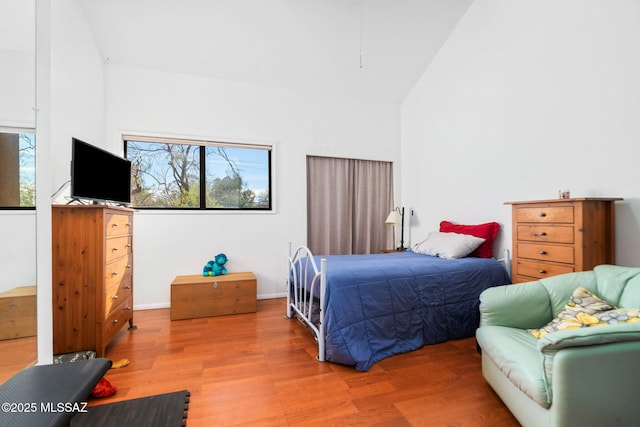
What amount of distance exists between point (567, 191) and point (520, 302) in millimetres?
1056

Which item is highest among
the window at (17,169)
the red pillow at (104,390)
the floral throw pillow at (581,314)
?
the window at (17,169)

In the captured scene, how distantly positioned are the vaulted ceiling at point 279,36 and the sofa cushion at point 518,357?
10.4 feet

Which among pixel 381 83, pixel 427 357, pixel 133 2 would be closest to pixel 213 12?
pixel 133 2

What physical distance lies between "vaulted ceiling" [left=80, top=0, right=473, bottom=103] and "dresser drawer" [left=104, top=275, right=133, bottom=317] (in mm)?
2382

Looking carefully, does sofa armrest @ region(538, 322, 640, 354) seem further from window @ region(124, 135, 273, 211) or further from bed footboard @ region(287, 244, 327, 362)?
window @ region(124, 135, 273, 211)

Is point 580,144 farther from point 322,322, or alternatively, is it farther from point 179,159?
point 179,159

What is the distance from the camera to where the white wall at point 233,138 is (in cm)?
323

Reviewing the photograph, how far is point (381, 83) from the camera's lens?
157 inches

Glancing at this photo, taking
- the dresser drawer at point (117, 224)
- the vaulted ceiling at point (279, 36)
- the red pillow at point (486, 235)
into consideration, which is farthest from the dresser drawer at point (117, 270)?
the red pillow at point (486, 235)

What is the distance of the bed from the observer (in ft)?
6.62

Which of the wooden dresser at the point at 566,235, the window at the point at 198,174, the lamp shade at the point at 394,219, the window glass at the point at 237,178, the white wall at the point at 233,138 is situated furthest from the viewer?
the lamp shade at the point at 394,219

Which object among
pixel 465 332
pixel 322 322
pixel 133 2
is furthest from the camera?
pixel 133 2

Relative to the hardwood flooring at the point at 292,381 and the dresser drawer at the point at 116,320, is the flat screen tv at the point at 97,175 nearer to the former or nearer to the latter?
the dresser drawer at the point at 116,320

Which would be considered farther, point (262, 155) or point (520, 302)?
point (262, 155)
